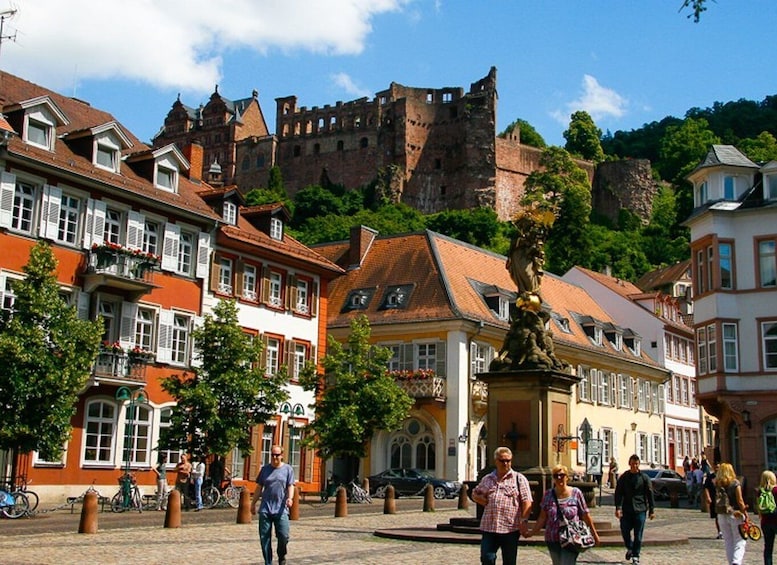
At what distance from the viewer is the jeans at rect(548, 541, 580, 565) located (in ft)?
35.6

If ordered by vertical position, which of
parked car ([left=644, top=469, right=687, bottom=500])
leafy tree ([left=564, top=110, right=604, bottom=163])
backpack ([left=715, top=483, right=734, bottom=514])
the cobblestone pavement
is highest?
leafy tree ([left=564, top=110, right=604, bottom=163])

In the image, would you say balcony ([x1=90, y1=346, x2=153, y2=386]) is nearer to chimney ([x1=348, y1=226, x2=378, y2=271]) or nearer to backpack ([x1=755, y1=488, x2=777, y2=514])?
chimney ([x1=348, y1=226, x2=378, y2=271])

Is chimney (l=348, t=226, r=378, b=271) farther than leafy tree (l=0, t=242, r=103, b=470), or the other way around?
chimney (l=348, t=226, r=378, b=271)

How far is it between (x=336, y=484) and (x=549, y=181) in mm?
77819

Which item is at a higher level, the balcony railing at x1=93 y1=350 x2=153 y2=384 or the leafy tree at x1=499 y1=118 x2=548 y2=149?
the leafy tree at x1=499 y1=118 x2=548 y2=149

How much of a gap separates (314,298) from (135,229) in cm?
972

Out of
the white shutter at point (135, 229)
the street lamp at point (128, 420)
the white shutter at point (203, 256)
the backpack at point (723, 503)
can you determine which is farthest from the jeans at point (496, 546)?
the white shutter at point (203, 256)

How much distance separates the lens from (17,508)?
24.0 metres

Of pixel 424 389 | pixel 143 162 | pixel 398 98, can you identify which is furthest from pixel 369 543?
pixel 398 98

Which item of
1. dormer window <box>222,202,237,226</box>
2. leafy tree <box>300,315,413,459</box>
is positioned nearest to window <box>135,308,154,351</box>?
dormer window <box>222,202,237,226</box>

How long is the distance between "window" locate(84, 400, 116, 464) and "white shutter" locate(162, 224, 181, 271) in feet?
16.4

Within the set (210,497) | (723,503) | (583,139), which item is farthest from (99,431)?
(583,139)

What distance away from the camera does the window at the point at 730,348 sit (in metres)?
38.0

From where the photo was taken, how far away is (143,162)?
34656 millimetres
